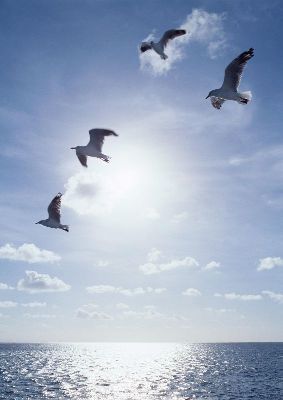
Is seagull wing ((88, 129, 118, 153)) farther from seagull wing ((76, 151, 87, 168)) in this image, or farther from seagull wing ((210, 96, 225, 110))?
seagull wing ((210, 96, 225, 110))

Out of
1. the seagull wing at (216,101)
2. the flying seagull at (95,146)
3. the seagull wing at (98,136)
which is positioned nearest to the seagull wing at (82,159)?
the flying seagull at (95,146)

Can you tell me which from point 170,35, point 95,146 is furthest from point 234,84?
point 95,146

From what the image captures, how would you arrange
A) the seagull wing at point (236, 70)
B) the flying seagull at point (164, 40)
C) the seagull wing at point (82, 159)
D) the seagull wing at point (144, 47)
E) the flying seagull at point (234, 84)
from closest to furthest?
the seagull wing at point (236, 70) < the flying seagull at point (234, 84) < the flying seagull at point (164, 40) < the seagull wing at point (144, 47) < the seagull wing at point (82, 159)

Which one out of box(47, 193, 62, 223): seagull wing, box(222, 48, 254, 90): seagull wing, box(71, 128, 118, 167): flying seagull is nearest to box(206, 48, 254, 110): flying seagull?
box(222, 48, 254, 90): seagull wing

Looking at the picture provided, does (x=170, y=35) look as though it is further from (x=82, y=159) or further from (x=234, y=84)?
(x=82, y=159)

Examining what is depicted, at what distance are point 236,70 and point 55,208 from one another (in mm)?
13353

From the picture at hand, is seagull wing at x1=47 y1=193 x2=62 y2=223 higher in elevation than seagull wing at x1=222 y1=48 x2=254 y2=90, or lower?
lower

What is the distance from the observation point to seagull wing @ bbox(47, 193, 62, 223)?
2838 cm

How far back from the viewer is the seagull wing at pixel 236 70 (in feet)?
69.9

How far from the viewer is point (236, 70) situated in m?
22.0

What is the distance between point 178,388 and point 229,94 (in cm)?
5447

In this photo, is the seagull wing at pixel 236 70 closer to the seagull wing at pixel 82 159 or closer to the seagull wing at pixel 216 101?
the seagull wing at pixel 216 101

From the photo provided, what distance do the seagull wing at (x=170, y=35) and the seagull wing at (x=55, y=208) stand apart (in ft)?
35.6

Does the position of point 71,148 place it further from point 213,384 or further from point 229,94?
point 213,384
